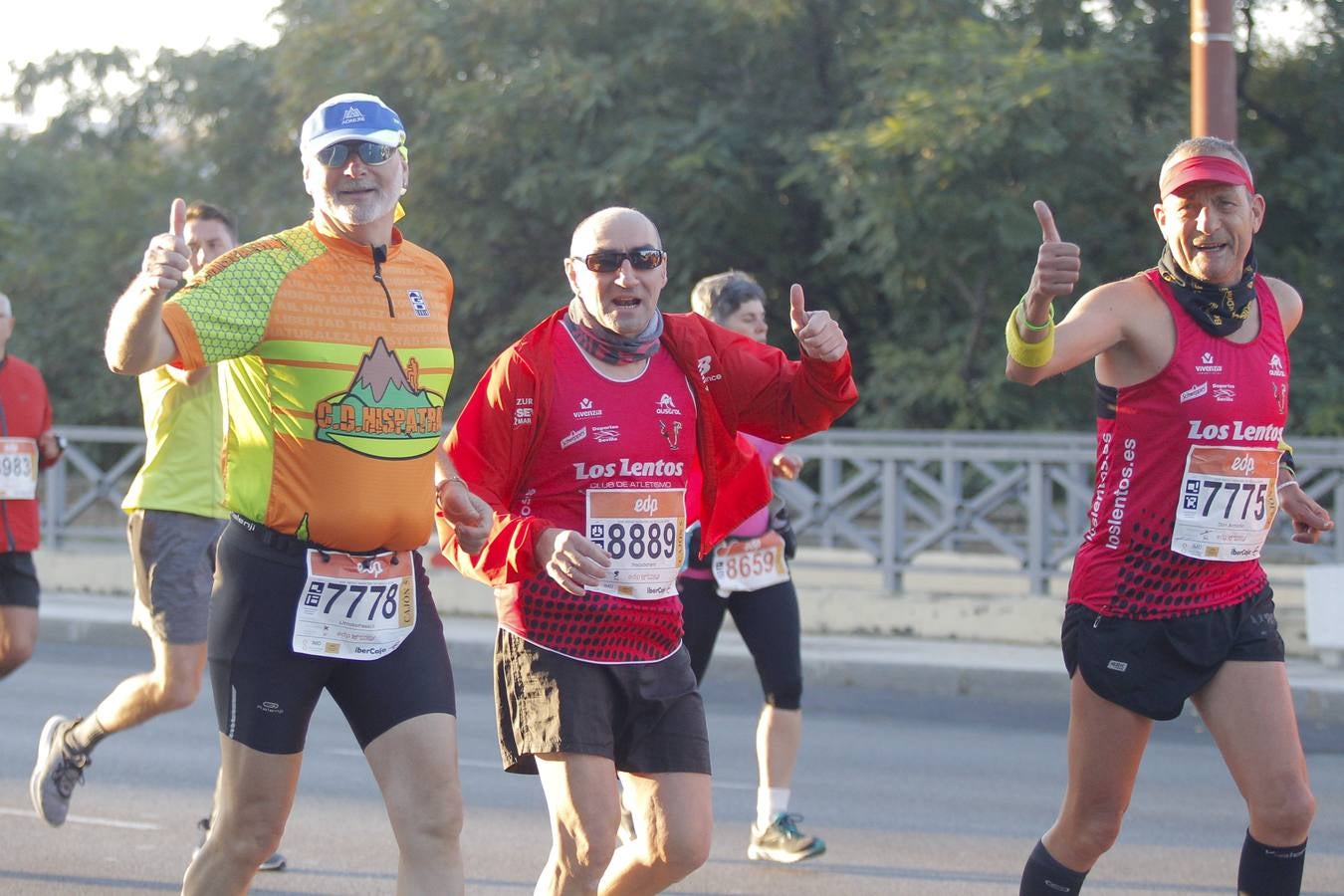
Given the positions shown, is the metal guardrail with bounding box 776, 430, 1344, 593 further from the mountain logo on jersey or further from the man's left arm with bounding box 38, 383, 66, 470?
the mountain logo on jersey

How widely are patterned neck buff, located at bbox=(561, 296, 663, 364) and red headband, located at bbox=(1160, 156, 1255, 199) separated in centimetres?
130

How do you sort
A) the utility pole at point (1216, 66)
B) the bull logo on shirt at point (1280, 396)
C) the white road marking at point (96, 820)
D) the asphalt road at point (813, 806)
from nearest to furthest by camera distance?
the bull logo on shirt at point (1280, 396), the asphalt road at point (813, 806), the white road marking at point (96, 820), the utility pole at point (1216, 66)

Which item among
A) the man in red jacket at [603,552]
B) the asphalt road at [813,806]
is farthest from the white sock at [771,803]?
the man in red jacket at [603,552]

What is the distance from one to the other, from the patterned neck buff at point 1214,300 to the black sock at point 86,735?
12.4ft

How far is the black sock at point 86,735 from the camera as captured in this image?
6.18 meters

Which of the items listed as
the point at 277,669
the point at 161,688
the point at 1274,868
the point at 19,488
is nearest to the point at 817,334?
the point at 277,669

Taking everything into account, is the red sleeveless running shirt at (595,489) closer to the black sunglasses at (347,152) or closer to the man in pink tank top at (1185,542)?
the black sunglasses at (347,152)

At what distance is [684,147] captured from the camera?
19375mm

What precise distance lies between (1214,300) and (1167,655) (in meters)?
0.87

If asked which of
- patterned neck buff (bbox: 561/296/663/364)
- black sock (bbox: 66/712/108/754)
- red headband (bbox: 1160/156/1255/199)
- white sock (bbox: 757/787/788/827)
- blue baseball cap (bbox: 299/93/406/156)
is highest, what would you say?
blue baseball cap (bbox: 299/93/406/156)

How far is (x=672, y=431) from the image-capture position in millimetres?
4344

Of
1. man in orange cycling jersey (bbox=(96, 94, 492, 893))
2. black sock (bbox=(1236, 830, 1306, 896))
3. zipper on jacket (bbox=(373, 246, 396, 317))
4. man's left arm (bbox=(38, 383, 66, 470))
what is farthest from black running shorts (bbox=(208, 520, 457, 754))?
man's left arm (bbox=(38, 383, 66, 470))

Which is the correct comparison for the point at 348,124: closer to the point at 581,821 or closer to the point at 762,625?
the point at 581,821

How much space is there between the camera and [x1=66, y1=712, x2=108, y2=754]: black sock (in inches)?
243
